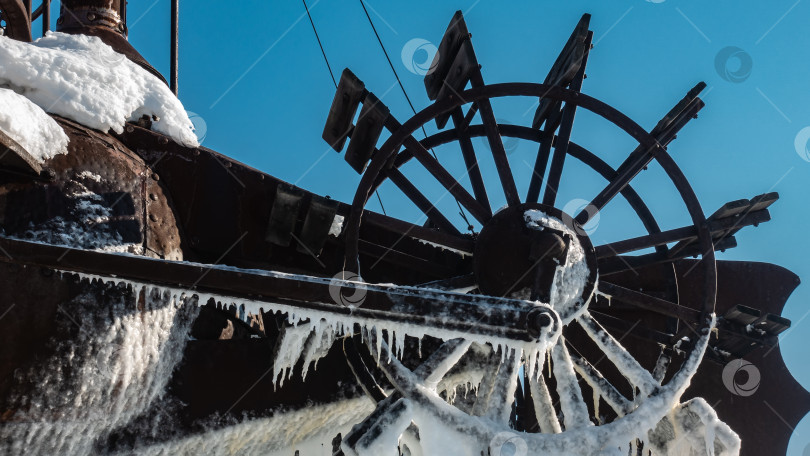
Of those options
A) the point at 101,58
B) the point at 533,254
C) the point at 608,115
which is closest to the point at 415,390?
the point at 533,254

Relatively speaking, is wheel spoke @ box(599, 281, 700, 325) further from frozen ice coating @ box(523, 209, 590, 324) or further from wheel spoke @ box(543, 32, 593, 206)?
wheel spoke @ box(543, 32, 593, 206)

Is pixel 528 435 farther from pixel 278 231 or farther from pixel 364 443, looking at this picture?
pixel 278 231

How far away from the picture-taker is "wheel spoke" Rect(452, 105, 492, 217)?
23.2 feet

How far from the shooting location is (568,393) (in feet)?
17.4

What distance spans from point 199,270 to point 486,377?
96.4 inches

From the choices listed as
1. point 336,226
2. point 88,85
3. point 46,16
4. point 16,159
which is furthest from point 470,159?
point 46,16

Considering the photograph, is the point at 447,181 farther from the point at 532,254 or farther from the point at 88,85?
the point at 88,85

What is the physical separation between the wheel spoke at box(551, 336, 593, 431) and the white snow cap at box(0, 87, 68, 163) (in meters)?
3.80

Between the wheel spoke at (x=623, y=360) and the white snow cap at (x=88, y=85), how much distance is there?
3.50m

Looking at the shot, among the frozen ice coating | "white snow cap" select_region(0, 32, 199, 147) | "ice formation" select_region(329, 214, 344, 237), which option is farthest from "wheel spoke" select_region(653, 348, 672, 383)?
"white snow cap" select_region(0, 32, 199, 147)

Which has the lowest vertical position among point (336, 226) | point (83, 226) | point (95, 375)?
point (95, 375)

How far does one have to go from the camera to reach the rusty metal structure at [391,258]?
14.4 feet

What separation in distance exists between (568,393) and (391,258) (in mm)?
2025

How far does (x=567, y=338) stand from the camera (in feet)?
22.6
